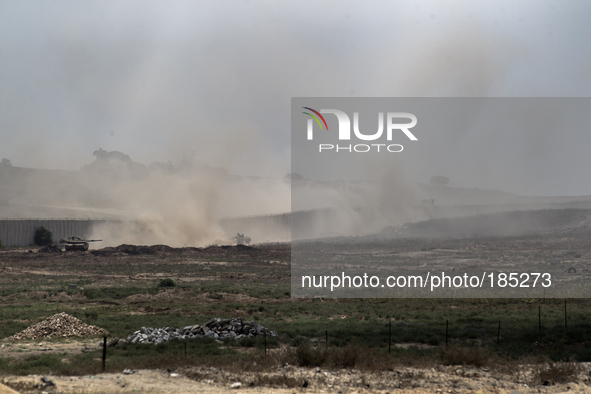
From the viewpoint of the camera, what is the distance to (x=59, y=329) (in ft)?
70.4

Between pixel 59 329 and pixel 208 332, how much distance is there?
6.82 m

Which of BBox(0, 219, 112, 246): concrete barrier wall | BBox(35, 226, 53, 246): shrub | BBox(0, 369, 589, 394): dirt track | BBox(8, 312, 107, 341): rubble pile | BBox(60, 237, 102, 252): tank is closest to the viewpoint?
BBox(0, 369, 589, 394): dirt track

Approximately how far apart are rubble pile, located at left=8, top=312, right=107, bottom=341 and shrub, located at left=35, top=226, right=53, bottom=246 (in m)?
68.2

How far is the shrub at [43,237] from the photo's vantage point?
3268 inches

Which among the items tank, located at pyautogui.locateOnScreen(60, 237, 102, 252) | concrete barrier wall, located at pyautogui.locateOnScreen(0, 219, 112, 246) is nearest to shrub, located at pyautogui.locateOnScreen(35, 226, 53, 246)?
concrete barrier wall, located at pyautogui.locateOnScreen(0, 219, 112, 246)

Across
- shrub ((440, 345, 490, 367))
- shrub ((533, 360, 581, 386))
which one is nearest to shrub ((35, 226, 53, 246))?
shrub ((440, 345, 490, 367))

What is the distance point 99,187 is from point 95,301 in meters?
138

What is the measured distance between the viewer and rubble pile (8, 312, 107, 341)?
20906 mm

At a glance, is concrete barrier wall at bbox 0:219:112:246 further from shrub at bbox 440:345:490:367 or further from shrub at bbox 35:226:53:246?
shrub at bbox 440:345:490:367

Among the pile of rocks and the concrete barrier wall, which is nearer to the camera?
the pile of rocks

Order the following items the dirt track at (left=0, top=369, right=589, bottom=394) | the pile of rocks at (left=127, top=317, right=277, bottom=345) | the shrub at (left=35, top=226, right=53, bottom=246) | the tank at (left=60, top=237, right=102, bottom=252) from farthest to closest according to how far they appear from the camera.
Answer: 1. the shrub at (left=35, top=226, right=53, bottom=246)
2. the tank at (left=60, top=237, right=102, bottom=252)
3. the pile of rocks at (left=127, top=317, right=277, bottom=345)
4. the dirt track at (left=0, top=369, right=589, bottom=394)

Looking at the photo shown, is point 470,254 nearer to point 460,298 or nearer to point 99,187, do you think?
point 460,298

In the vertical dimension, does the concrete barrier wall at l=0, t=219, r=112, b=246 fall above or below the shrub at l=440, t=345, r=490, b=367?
above

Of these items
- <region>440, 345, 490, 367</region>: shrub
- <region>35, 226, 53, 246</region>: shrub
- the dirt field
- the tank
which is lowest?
the dirt field
